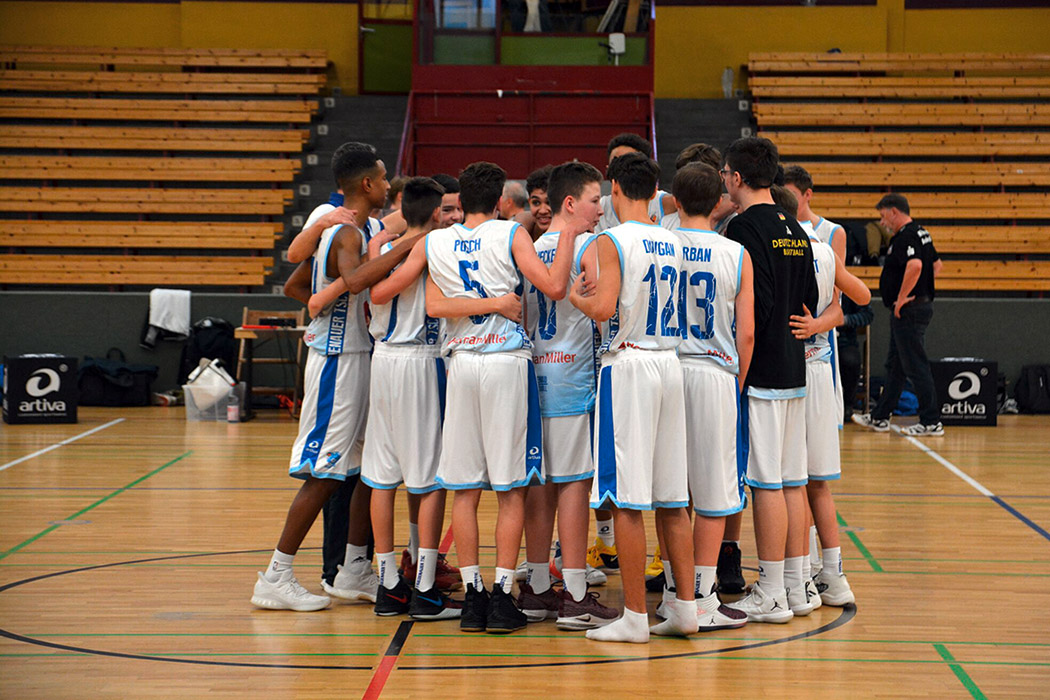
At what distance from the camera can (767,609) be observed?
4.53 meters

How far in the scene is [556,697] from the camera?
3.65 meters

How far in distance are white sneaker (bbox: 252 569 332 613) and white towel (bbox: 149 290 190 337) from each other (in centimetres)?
822

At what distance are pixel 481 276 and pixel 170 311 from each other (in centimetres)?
886

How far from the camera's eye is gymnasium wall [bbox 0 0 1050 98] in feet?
53.6

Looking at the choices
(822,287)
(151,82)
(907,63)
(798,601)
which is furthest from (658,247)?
(907,63)

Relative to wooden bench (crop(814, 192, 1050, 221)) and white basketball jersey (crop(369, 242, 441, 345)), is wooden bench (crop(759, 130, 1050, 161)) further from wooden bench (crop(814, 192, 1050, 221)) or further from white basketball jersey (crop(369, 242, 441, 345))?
white basketball jersey (crop(369, 242, 441, 345))

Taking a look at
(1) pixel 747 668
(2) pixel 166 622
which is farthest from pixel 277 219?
(1) pixel 747 668

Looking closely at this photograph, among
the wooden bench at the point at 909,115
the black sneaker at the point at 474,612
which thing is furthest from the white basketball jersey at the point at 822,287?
the wooden bench at the point at 909,115

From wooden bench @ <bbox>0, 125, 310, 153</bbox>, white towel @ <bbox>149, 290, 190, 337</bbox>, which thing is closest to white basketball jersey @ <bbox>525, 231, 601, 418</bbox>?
white towel @ <bbox>149, 290, 190, 337</bbox>

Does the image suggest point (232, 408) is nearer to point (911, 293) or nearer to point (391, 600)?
point (911, 293)

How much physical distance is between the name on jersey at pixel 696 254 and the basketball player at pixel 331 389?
4.23 ft

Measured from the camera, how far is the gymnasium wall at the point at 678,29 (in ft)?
53.6

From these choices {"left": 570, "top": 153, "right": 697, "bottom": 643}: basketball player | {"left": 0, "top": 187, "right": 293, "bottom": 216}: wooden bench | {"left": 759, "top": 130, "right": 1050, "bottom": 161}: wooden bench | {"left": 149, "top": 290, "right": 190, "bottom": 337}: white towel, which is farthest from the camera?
{"left": 759, "top": 130, "right": 1050, "bottom": 161}: wooden bench

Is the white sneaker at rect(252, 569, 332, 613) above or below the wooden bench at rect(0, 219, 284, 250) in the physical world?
below
